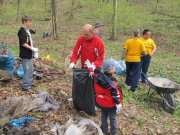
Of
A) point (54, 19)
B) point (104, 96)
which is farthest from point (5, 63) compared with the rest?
point (54, 19)

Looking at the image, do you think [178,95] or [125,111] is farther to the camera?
[178,95]

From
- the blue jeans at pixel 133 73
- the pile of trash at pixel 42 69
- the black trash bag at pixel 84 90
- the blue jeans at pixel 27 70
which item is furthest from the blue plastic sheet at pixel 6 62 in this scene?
the blue jeans at pixel 133 73

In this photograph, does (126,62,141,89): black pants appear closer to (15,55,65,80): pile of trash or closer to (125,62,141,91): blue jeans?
(125,62,141,91): blue jeans

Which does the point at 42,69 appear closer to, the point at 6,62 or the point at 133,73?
the point at 6,62

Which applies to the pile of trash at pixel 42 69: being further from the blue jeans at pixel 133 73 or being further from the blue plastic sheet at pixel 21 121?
the blue plastic sheet at pixel 21 121

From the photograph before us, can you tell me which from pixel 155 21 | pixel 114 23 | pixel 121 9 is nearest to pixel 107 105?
pixel 114 23

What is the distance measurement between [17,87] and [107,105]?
2.82 m

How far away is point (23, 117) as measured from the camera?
3.69 meters

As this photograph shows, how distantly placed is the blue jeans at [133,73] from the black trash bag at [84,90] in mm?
2523

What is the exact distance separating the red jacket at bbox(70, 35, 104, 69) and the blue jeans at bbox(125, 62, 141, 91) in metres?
2.06

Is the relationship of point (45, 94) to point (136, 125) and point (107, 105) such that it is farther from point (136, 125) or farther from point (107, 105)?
point (136, 125)

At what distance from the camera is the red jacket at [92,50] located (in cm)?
400

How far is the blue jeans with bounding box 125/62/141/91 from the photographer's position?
586 centimetres

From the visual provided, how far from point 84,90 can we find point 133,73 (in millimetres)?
2614
